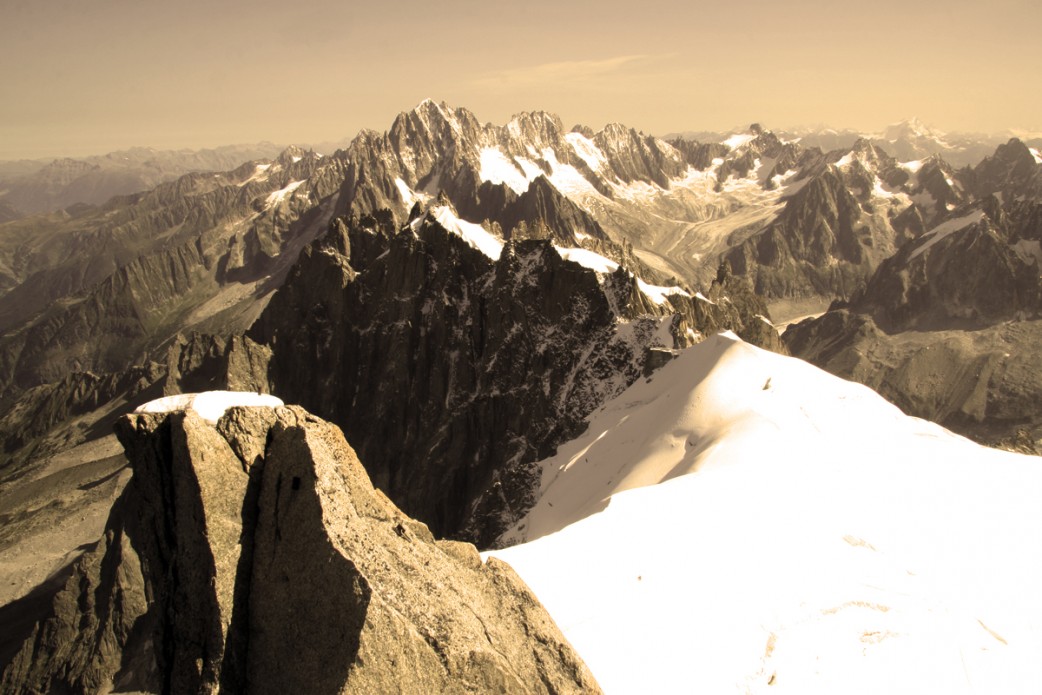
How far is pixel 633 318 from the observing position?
257 feet

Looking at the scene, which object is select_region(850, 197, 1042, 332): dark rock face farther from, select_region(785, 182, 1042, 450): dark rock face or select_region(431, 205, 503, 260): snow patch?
select_region(431, 205, 503, 260): snow patch

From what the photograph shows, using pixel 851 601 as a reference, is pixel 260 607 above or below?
above

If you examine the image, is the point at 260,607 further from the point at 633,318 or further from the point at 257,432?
the point at 633,318

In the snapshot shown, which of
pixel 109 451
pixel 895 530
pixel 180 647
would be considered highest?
pixel 180 647

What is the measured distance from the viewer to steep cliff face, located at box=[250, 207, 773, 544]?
7544 cm

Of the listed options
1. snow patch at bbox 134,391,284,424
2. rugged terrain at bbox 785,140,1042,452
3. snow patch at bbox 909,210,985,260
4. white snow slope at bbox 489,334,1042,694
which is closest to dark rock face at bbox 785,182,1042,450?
rugged terrain at bbox 785,140,1042,452

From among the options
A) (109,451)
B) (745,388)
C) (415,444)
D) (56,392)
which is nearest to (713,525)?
(745,388)

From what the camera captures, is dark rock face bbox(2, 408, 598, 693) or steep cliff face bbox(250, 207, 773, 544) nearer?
dark rock face bbox(2, 408, 598, 693)

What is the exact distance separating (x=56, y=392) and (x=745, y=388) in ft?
477

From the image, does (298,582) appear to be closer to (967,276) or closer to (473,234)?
(473,234)

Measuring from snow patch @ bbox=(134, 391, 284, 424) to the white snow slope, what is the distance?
13305mm

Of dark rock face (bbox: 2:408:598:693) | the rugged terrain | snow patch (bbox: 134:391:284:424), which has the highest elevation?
snow patch (bbox: 134:391:284:424)

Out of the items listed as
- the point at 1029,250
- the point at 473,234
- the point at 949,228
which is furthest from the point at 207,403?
the point at 949,228

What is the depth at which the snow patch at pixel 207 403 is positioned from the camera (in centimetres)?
1580
